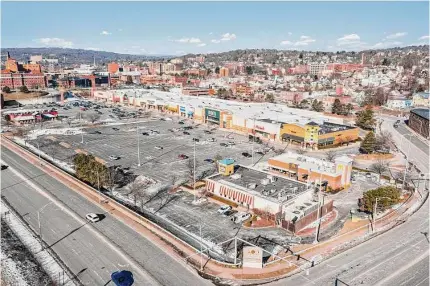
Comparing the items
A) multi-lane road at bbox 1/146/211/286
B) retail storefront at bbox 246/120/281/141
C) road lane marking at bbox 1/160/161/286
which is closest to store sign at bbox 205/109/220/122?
retail storefront at bbox 246/120/281/141

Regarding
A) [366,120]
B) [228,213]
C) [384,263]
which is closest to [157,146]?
[228,213]

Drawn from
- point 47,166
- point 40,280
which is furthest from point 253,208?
point 47,166

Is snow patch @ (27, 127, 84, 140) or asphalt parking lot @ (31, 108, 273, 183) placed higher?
snow patch @ (27, 127, 84, 140)

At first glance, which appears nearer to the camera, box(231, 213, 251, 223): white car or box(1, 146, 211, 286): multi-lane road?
box(1, 146, 211, 286): multi-lane road

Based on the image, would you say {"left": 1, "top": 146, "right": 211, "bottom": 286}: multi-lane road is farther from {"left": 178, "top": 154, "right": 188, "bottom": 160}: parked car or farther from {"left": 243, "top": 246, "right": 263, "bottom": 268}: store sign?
{"left": 178, "top": 154, "right": 188, "bottom": 160}: parked car

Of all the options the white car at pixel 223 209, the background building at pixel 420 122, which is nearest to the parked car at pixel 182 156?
the white car at pixel 223 209

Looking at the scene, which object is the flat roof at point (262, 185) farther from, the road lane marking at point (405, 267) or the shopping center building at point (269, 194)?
the road lane marking at point (405, 267)

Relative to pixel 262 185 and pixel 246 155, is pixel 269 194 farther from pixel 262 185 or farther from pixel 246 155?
pixel 246 155
